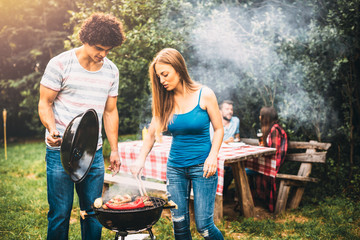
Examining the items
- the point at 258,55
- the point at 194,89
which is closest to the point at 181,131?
the point at 194,89

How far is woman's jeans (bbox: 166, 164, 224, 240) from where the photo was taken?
94.6 inches

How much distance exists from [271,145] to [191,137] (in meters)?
2.57

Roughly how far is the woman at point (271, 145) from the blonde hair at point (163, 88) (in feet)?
7.85

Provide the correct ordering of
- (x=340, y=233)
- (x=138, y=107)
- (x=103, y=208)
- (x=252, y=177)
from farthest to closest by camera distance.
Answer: (x=138, y=107)
(x=252, y=177)
(x=340, y=233)
(x=103, y=208)

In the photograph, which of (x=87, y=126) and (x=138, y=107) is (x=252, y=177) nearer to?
(x=87, y=126)

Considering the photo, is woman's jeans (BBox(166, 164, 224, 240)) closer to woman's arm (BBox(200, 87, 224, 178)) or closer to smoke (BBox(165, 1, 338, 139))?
woman's arm (BBox(200, 87, 224, 178))

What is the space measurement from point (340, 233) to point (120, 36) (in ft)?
11.2

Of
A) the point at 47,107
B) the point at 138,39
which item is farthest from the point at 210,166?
the point at 138,39

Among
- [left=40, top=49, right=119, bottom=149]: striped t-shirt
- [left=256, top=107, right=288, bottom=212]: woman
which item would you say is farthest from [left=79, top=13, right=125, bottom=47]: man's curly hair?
[left=256, top=107, right=288, bottom=212]: woman

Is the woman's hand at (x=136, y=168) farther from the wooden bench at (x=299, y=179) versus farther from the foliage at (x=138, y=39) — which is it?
the foliage at (x=138, y=39)

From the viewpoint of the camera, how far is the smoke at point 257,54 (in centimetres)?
→ 541

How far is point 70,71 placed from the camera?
2.31 m

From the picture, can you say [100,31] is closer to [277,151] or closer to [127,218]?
[127,218]

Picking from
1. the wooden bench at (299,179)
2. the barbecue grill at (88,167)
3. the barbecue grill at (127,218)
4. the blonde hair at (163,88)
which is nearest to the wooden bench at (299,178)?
the wooden bench at (299,179)
